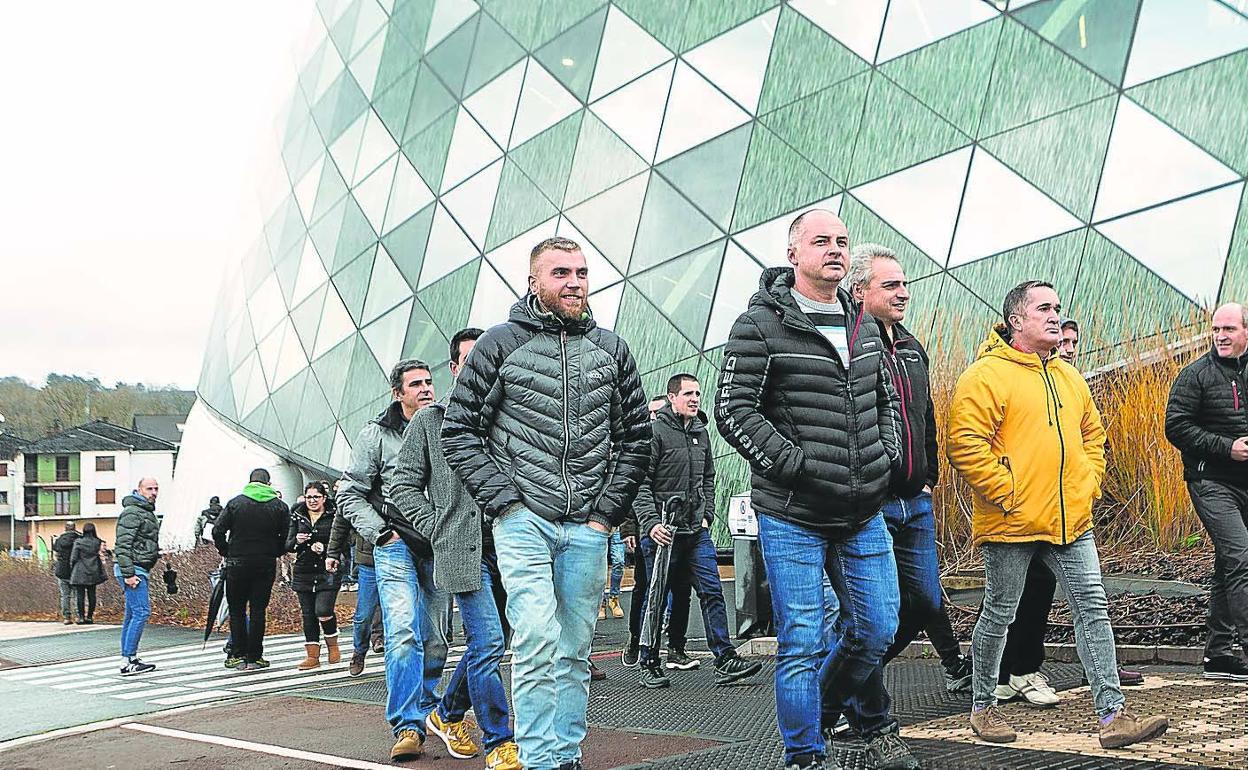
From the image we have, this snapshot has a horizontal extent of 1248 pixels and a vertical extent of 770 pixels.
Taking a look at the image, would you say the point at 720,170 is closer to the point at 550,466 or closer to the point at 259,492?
the point at 259,492

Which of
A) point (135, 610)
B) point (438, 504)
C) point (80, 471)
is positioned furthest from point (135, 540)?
point (80, 471)

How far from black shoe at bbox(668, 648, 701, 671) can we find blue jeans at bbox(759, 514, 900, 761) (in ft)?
12.1

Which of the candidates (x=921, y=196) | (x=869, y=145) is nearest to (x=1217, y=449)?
(x=921, y=196)

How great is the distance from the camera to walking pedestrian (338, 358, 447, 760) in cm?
571

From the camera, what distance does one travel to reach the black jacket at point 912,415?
17.0ft

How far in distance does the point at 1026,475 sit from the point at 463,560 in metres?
2.41

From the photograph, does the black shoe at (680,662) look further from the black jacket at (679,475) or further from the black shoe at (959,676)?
the black shoe at (959,676)

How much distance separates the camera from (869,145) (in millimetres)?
14172

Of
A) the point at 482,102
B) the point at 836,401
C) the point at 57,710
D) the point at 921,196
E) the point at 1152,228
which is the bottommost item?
the point at 57,710

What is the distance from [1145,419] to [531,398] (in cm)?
605

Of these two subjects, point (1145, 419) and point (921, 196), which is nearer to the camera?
point (1145, 419)

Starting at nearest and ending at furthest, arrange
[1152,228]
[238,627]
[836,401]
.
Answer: [836,401] → [238,627] → [1152,228]

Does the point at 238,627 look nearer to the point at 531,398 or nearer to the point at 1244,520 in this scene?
the point at 531,398

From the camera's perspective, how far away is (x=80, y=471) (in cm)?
8569
